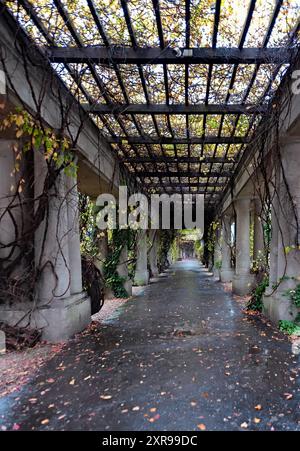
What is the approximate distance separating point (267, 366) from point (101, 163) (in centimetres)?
402

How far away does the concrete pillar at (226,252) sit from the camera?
422 inches

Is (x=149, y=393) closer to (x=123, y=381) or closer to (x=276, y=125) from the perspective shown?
(x=123, y=381)


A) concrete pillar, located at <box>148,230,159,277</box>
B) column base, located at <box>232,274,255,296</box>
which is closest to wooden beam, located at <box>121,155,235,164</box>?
column base, located at <box>232,274,255,296</box>

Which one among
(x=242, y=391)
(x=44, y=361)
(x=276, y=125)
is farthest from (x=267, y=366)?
(x=276, y=125)

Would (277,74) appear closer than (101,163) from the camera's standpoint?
Yes

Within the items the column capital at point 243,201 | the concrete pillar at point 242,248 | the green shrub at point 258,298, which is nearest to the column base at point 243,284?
the concrete pillar at point 242,248

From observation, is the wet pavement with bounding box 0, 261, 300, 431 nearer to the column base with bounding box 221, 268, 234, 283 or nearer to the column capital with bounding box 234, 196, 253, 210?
the column capital with bounding box 234, 196, 253, 210

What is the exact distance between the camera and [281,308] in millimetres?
4176

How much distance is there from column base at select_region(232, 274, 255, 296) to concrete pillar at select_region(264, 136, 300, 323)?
3.37 metres

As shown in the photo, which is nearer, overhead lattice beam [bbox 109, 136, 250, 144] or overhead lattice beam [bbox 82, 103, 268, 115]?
overhead lattice beam [bbox 82, 103, 268, 115]

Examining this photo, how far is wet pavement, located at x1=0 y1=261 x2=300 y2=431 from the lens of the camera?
2.01 metres

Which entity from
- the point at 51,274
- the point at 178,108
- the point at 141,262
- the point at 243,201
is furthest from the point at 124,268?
the point at 178,108

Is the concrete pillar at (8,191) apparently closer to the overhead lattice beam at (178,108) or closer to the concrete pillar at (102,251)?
the overhead lattice beam at (178,108)
